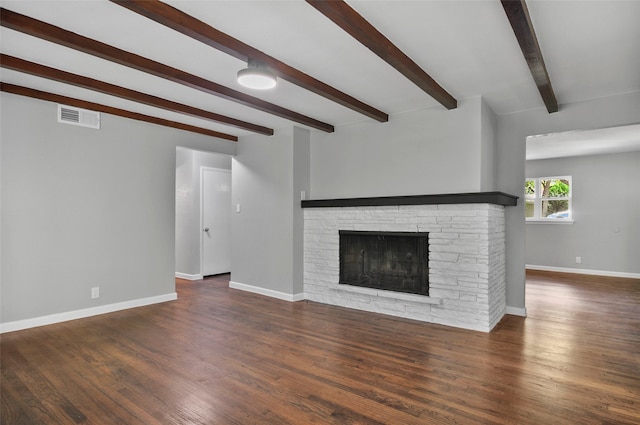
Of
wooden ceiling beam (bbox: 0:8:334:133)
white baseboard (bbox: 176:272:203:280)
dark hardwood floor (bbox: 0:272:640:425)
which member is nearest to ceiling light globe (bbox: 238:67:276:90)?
wooden ceiling beam (bbox: 0:8:334:133)

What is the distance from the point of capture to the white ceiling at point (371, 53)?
A: 2.21 m

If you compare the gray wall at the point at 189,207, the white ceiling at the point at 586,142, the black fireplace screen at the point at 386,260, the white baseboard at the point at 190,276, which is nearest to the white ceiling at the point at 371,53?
the black fireplace screen at the point at 386,260

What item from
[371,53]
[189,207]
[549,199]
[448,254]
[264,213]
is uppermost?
[371,53]

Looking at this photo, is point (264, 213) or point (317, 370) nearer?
point (317, 370)

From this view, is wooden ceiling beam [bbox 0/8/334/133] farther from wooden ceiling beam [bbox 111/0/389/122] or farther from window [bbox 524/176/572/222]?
window [bbox 524/176/572/222]

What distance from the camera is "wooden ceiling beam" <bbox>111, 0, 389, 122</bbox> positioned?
2053 mm

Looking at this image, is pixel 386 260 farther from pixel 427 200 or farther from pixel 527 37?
pixel 527 37

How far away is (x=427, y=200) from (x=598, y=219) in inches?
214

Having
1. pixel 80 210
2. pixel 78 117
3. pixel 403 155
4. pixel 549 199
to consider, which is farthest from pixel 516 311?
pixel 78 117

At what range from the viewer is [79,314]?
4121 millimetres

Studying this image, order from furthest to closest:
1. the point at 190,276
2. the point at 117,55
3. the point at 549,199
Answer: the point at 549,199
the point at 190,276
the point at 117,55

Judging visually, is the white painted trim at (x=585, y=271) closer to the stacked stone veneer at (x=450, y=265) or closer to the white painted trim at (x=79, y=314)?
the stacked stone veneer at (x=450, y=265)

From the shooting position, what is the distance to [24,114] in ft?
12.2

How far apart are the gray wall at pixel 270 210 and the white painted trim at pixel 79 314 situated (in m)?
1.26
